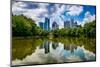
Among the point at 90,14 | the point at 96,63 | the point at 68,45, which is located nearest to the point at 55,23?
the point at 68,45

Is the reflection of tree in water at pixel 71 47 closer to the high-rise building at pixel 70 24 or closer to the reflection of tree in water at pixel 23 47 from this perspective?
the high-rise building at pixel 70 24

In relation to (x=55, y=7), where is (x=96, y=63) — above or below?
below

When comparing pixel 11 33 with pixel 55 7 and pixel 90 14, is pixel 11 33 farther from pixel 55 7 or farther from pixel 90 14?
pixel 90 14

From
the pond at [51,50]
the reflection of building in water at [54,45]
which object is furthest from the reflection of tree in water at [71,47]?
the reflection of building in water at [54,45]

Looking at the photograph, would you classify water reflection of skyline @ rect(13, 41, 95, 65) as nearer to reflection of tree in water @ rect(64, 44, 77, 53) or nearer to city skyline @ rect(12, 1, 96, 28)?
reflection of tree in water @ rect(64, 44, 77, 53)

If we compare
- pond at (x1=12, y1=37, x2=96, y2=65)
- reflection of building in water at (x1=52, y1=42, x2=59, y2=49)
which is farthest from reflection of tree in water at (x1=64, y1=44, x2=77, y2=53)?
reflection of building in water at (x1=52, y1=42, x2=59, y2=49)

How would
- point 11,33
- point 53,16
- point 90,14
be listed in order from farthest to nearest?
A: 1. point 90,14
2. point 53,16
3. point 11,33
